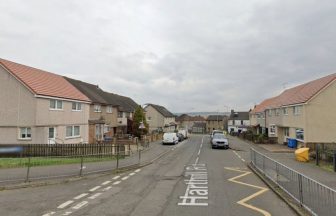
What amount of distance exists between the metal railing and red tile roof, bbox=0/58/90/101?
20868mm

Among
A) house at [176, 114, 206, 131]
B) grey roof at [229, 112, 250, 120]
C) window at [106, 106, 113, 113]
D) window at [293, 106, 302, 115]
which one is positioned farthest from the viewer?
house at [176, 114, 206, 131]

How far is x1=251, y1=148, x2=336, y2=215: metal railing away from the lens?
805 cm

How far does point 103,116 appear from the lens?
152 feet

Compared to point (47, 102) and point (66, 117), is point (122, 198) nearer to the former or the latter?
point (47, 102)

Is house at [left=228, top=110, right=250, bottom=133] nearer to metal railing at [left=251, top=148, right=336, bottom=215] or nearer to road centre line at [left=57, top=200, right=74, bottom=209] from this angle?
metal railing at [left=251, top=148, right=336, bottom=215]

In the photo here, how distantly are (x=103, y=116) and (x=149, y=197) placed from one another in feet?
118

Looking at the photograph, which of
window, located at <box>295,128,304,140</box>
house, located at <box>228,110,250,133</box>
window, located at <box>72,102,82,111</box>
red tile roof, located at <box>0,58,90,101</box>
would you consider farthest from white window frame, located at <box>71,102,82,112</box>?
house, located at <box>228,110,250,133</box>

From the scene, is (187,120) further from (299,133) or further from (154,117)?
(299,133)

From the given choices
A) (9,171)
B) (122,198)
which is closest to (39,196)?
(122,198)

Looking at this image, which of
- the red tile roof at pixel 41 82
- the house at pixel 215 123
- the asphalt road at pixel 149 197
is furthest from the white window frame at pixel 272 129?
the house at pixel 215 123

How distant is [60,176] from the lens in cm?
1542

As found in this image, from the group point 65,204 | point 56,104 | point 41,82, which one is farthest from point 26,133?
point 65,204

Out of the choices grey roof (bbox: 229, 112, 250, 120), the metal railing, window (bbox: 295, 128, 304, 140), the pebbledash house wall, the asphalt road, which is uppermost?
grey roof (bbox: 229, 112, 250, 120)

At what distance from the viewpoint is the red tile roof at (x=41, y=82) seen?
90.4 ft
